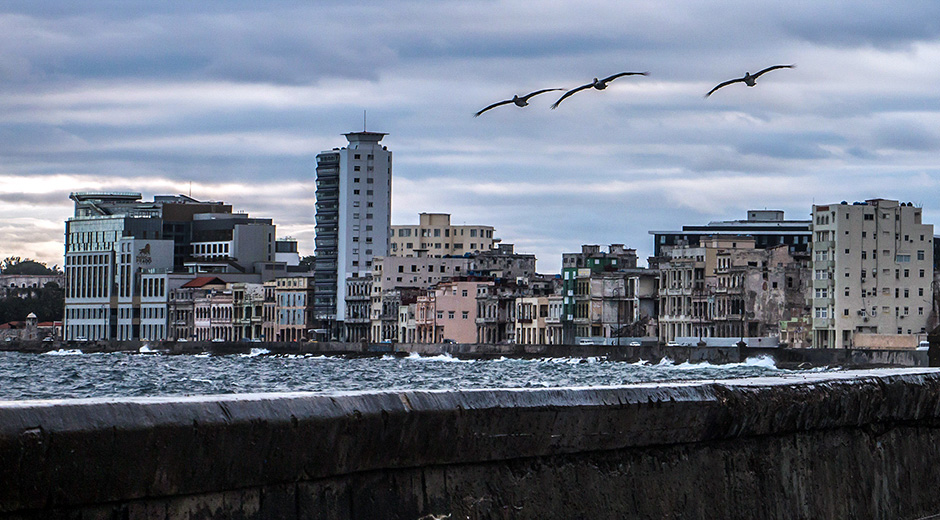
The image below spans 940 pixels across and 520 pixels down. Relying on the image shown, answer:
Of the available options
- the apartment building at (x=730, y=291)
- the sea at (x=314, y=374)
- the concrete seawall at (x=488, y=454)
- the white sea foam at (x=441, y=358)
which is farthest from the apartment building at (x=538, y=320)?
the concrete seawall at (x=488, y=454)

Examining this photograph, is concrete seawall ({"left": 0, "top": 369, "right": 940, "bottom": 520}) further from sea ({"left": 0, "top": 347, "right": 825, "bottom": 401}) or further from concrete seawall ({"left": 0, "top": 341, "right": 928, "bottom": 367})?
concrete seawall ({"left": 0, "top": 341, "right": 928, "bottom": 367})

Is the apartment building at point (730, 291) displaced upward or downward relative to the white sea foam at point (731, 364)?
upward

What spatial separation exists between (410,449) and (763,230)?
185809 mm

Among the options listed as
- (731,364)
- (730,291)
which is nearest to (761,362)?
(731,364)

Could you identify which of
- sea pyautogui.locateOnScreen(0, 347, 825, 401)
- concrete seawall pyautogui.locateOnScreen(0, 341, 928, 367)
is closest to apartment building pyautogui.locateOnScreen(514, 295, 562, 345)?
concrete seawall pyautogui.locateOnScreen(0, 341, 928, 367)

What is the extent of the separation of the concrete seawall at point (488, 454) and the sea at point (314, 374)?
313 cm

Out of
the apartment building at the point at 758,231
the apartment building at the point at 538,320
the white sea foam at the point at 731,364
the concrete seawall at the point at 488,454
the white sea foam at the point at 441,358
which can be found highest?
the apartment building at the point at 758,231

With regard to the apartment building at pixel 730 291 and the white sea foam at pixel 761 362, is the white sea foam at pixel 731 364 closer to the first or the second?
the white sea foam at pixel 761 362

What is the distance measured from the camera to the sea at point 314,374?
61.5 metres

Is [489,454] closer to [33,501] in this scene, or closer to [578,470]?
[578,470]

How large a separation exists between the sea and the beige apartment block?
9.59m

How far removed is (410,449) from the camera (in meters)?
4.91

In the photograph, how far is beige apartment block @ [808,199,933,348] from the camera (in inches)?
5079

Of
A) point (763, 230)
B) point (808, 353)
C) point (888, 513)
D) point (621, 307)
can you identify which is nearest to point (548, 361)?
point (621, 307)
